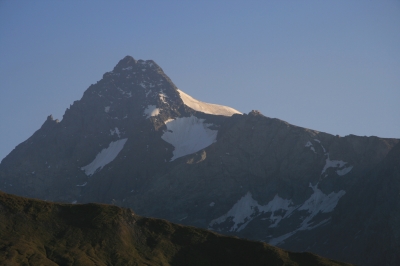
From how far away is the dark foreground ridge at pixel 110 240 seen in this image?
138375 millimetres

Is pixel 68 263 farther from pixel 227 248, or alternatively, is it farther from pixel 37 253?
pixel 227 248

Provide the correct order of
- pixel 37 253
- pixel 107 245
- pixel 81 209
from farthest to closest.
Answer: pixel 81 209
pixel 107 245
pixel 37 253

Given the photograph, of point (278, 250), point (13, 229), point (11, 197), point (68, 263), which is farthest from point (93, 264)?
point (278, 250)

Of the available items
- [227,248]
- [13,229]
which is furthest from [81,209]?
[227,248]

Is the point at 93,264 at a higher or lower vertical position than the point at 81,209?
lower

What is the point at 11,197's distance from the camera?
151m

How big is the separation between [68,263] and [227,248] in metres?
35.8

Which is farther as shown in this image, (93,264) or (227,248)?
(227,248)

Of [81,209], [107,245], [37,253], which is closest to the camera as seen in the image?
[37,253]

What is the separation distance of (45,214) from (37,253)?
16403mm

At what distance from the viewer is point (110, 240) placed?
146625 millimetres

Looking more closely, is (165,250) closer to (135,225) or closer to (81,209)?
(135,225)

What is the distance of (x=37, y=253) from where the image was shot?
134 metres

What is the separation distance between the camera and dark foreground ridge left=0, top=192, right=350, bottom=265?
13838 cm
